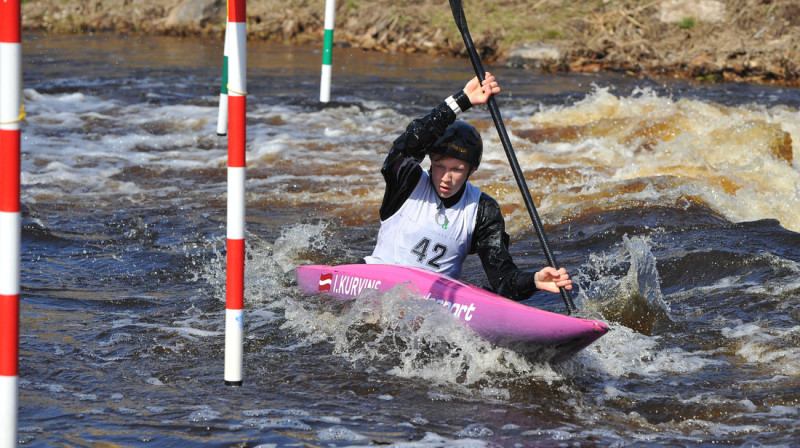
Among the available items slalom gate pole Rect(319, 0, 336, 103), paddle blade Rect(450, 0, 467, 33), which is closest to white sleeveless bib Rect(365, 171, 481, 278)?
paddle blade Rect(450, 0, 467, 33)

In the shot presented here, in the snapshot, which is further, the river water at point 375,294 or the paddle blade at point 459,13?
the paddle blade at point 459,13

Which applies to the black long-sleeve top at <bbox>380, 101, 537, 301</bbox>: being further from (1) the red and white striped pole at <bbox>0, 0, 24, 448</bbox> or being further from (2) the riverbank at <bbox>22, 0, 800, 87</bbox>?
(2) the riverbank at <bbox>22, 0, 800, 87</bbox>

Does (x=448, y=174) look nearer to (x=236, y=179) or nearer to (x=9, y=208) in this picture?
(x=236, y=179)

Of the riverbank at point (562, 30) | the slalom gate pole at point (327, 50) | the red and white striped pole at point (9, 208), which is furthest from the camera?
the riverbank at point (562, 30)

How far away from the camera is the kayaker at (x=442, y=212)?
4.22 meters

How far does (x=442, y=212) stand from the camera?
14.7 feet

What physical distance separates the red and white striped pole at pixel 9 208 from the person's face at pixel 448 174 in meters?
2.21

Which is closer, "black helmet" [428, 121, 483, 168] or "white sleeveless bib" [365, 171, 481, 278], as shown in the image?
"black helmet" [428, 121, 483, 168]

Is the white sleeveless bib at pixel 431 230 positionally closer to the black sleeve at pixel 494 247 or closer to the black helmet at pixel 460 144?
the black sleeve at pixel 494 247

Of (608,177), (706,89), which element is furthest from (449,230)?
(706,89)

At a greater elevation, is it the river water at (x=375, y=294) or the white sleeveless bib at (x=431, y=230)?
the white sleeveless bib at (x=431, y=230)

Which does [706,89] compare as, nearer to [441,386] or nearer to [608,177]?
[608,177]

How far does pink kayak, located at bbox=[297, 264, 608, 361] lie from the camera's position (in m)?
3.75

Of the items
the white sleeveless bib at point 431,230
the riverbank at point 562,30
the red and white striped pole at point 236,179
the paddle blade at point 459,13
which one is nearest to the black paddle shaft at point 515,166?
the paddle blade at point 459,13
